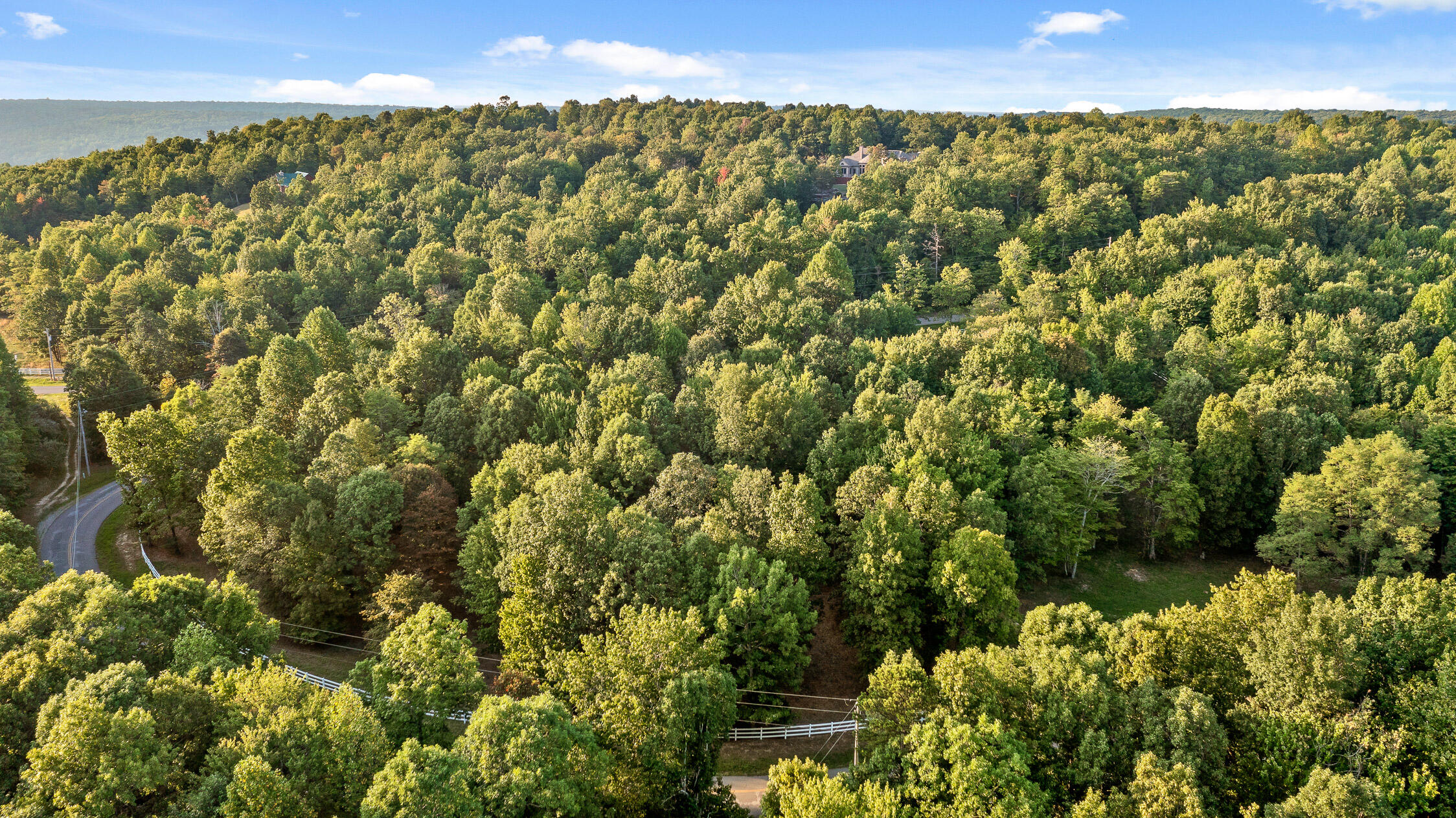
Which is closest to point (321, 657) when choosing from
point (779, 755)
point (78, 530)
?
point (779, 755)

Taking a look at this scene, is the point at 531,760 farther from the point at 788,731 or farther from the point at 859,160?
the point at 859,160

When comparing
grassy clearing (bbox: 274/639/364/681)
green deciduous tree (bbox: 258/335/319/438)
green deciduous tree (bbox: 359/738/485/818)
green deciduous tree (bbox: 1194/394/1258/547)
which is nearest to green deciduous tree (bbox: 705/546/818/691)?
green deciduous tree (bbox: 359/738/485/818)

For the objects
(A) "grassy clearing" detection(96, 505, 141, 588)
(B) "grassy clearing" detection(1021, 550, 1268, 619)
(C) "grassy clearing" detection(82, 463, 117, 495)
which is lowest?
(B) "grassy clearing" detection(1021, 550, 1268, 619)

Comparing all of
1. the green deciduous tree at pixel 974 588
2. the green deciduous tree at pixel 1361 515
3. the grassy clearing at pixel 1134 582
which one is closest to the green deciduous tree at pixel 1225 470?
the grassy clearing at pixel 1134 582

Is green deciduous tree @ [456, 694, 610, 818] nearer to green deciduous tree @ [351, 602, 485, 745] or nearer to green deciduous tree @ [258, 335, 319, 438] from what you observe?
green deciduous tree @ [351, 602, 485, 745]

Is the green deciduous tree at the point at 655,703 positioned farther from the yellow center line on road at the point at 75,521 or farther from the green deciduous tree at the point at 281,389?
the yellow center line on road at the point at 75,521
